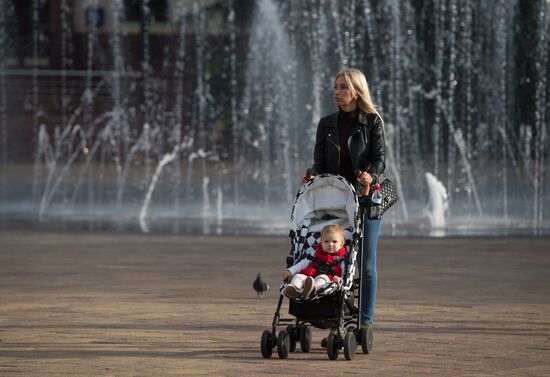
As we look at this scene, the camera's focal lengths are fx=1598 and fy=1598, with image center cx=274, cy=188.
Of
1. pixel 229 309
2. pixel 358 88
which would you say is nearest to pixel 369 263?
pixel 358 88

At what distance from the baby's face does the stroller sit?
0.07 m

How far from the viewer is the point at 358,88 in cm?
854

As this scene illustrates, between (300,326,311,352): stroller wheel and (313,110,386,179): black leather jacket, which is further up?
(313,110,386,179): black leather jacket

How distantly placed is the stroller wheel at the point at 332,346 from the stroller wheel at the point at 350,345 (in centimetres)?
7

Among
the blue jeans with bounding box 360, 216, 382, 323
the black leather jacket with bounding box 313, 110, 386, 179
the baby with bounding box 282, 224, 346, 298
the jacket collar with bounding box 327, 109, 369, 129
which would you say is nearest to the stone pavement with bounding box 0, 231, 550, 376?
the blue jeans with bounding box 360, 216, 382, 323

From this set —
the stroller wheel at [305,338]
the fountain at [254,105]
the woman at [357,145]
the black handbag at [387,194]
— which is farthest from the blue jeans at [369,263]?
the fountain at [254,105]

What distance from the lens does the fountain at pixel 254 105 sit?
2600 centimetres

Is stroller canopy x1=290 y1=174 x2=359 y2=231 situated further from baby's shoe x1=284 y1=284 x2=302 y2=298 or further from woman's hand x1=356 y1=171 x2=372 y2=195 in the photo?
baby's shoe x1=284 y1=284 x2=302 y2=298

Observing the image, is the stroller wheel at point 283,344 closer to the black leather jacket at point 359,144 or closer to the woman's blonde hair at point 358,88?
the black leather jacket at point 359,144

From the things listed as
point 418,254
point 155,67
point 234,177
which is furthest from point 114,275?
point 155,67

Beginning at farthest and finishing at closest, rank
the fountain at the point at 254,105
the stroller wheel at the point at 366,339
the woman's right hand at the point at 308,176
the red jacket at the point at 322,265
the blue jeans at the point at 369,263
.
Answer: the fountain at the point at 254,105 < the blue jeans at the point at 369,263 < the woman's right hand at the point at 308,176 < the stroller wheel at the point at 366,339 < the red jacket at the point at 322,265

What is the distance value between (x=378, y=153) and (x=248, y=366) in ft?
4.67

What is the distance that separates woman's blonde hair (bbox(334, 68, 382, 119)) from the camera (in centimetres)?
852

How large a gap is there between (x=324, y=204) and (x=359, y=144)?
388 millimetres
